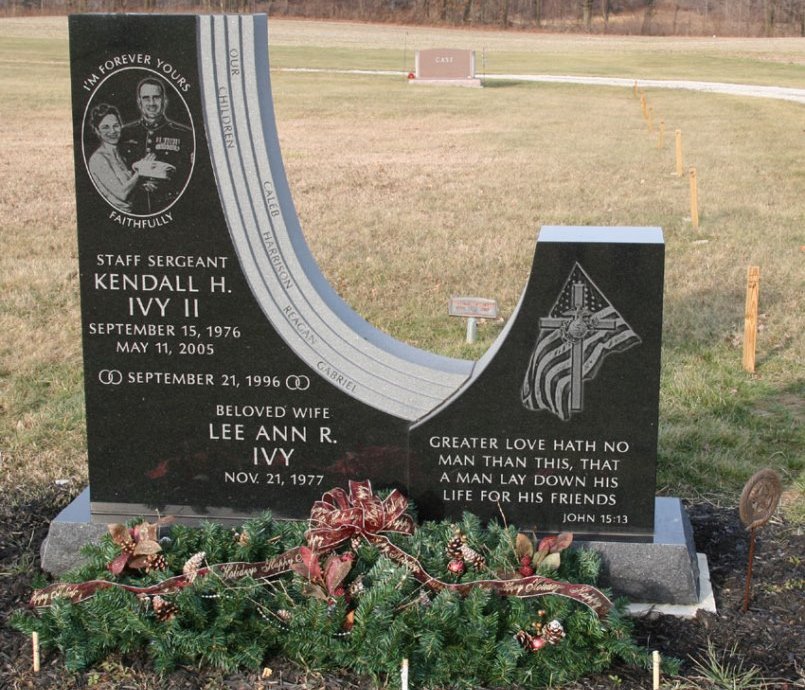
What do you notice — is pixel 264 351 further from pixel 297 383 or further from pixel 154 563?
pixel 154 563

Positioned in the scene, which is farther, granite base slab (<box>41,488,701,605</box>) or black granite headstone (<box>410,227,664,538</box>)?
granite base slab (<box>41,488,701,605</box>)

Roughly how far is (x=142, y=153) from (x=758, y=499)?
297 cm

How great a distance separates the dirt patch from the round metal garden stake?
205 mm

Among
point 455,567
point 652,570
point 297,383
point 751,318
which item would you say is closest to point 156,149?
point 297,383

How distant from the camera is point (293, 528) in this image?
5027 millimetres

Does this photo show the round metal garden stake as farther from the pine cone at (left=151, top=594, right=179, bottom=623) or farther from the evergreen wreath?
the pine cone at (left=151, top=594, right=179, bottom=623)

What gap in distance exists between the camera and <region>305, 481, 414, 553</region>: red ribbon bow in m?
4.81

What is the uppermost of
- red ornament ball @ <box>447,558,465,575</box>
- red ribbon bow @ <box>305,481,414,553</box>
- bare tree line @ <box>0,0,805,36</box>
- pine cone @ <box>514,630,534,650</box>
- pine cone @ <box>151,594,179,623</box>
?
bare tree line @ <box>0,0,805,36</box>

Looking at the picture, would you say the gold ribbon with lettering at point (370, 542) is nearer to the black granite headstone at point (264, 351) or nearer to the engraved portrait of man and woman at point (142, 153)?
the black granite headstone at point (264, 351)

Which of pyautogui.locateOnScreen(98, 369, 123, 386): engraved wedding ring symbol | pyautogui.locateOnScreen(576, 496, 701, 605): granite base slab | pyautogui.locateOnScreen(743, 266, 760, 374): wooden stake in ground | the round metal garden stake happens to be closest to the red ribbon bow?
pyautogui.locateOnScreen(576, 496, 701, 605): granite base slab

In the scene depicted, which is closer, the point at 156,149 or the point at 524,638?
the point at 524,638

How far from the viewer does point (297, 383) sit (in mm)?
5176

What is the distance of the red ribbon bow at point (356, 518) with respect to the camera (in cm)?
481

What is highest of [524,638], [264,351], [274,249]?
[274,249]
